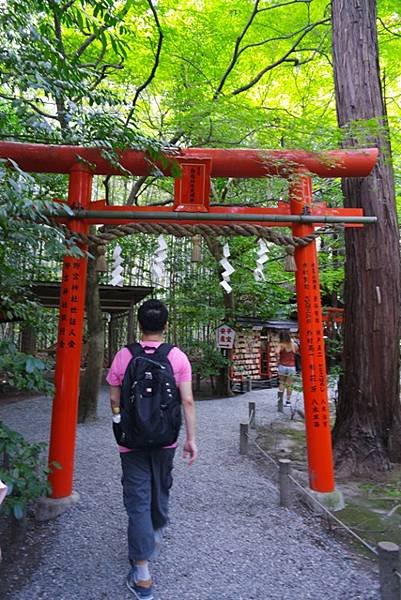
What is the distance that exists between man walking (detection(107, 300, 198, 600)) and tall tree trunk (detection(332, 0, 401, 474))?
11.3 feet

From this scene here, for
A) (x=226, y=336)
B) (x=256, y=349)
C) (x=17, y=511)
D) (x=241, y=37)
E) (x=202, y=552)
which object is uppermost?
(x=241, y=37)

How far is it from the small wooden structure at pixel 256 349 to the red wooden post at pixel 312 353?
8.10m

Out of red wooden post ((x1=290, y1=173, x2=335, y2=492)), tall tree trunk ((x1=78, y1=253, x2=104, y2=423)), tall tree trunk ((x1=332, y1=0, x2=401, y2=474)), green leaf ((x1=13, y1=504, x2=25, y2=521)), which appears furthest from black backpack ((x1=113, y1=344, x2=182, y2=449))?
tall tree trunk ((x1=78, y1=253, x2=104, y2=423))

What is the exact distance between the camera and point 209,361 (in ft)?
40.4

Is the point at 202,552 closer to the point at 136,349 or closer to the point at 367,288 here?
the point at 136,349

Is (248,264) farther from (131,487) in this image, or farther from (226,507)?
(131,487)

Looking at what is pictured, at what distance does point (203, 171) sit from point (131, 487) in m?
3.17

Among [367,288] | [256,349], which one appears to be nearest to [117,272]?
[367,288]

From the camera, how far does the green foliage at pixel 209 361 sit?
12.1m

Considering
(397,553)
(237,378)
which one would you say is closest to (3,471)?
(397,553)

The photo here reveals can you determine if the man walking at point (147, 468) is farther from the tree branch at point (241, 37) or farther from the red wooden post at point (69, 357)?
the tree branch at point (241, 37)

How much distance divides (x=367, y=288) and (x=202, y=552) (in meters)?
3.80

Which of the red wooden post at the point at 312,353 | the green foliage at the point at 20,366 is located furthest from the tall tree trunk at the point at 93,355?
the green foliage at the point at 20,366

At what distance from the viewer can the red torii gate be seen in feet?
13.6
